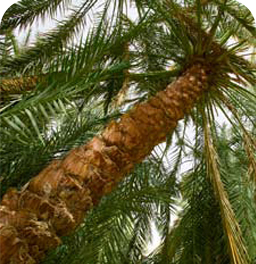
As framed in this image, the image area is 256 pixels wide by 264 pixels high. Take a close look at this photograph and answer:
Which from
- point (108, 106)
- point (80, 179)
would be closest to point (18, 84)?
point (80, 179)

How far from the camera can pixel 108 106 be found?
119 inches

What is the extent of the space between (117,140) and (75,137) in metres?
0.47

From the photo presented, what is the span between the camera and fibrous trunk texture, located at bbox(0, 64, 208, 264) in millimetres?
1884

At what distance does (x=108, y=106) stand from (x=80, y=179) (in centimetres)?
100

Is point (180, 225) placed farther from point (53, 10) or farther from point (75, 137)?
point (53, 10)

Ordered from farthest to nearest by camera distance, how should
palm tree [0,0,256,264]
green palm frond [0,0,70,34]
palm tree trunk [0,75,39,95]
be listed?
green palm frond [0,0,70,34]
palm tree trunk [0,75,39,95]
palm tree [0,0,256,264]

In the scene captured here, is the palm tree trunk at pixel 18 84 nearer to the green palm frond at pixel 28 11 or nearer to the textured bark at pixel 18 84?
the textured bark at pixel 18 84

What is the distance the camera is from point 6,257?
1.82m

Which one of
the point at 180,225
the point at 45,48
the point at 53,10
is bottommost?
the point at 180,225

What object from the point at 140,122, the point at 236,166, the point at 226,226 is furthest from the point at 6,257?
the point at 236,166

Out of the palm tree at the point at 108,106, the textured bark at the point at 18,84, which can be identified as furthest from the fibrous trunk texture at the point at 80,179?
the textured bark at the point at 18,84

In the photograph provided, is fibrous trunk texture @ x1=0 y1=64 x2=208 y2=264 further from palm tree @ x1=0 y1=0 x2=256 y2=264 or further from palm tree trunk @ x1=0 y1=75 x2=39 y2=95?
palm tree trunk @ x1=0 y1=75 x2=39 y2=95

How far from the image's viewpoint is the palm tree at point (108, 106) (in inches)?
73.6

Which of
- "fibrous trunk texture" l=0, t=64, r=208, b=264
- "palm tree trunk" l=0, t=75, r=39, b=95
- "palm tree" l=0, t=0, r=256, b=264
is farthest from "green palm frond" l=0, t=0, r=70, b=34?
"fibrous trunk texture" l=0, t=64, r=208, b=264
